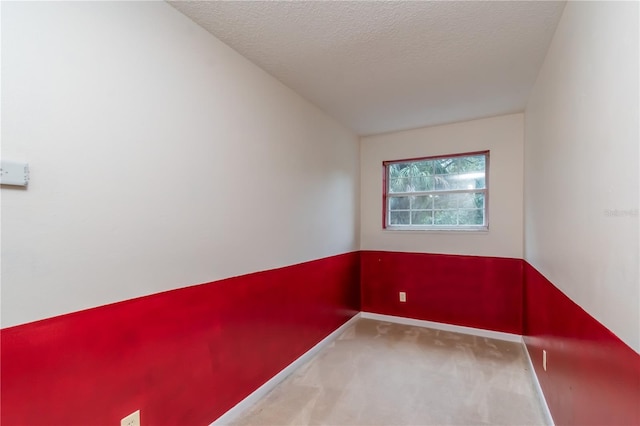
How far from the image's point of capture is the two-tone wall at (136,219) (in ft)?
3.51

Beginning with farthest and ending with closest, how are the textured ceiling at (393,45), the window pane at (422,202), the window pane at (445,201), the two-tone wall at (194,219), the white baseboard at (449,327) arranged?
the window pane at (422,202) → the window pane at (445,201) → the white baseboard at (449,327) → the textured ceiling at (393,45) → the two-tone wall at (194,219)

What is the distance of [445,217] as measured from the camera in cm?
353

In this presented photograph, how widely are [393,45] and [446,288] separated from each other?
265 centimetres

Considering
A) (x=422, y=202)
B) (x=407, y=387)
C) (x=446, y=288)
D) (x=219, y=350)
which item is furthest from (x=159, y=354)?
(x=422, y=202)

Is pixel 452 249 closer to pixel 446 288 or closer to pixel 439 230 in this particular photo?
pixel 439 230

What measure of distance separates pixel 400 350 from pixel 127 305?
95.9 inches

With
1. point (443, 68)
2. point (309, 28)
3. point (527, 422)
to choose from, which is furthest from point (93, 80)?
point (527, 422)

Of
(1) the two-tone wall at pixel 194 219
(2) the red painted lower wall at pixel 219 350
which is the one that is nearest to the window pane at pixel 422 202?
(2) the red painted lower wall at pixel 219 350

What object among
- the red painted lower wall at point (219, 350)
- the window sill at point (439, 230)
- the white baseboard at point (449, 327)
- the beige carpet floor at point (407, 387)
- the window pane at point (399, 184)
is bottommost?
the beige carpet floor at point (407, 387)

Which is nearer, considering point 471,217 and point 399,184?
point 471,217

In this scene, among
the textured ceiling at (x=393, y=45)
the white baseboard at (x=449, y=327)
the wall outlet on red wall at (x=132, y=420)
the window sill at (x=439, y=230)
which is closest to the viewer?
the wall outlet on red wall at (x=132, y=420)

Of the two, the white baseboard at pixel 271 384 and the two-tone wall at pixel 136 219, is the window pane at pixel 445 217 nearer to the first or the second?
the white baseboard at pixel 271 384

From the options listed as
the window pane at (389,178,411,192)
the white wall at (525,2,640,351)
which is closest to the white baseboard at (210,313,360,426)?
the window pane at (389,178,411,192)

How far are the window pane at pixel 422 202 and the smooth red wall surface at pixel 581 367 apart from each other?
1.49 metres
